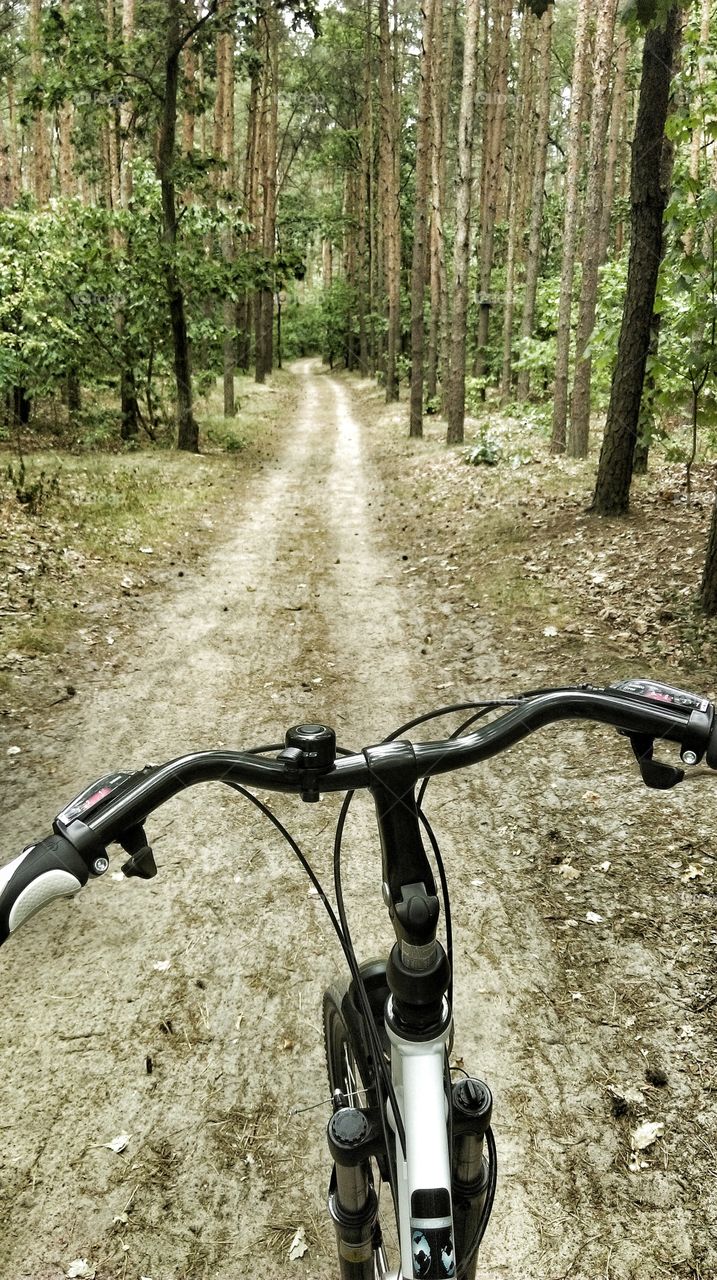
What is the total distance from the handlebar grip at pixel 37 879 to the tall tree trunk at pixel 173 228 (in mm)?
14962

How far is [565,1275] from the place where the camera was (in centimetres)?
244

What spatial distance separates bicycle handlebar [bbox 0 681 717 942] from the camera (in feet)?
4.34

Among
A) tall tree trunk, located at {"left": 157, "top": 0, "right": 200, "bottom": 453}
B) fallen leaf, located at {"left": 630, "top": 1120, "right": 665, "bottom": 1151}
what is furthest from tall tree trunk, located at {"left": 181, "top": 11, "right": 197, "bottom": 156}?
fallen leaf, located at {"left": 630, "top": 1120, "right": 665, "bottom": 1151}

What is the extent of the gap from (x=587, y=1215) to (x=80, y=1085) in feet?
6.26

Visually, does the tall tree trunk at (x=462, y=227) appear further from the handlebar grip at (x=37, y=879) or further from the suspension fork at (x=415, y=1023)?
the handlebar grip at (x=37, y=879)

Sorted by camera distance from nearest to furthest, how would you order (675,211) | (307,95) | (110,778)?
1. (110,778)
2. (675,211)
3. (307,95)

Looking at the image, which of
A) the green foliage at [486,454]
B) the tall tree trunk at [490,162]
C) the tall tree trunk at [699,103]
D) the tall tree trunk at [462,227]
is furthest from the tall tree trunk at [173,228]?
the tall tree trunk at [490,162]

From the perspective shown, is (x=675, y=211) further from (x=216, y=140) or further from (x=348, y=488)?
(x=216, y=140)

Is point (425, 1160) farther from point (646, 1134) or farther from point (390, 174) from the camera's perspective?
point (390, 174)

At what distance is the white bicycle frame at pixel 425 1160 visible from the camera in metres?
1.43

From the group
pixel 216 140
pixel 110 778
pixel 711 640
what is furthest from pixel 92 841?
pixel 216 140

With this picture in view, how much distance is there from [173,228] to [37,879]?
15.8 metres

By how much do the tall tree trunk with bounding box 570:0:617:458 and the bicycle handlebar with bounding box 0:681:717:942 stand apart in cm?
965

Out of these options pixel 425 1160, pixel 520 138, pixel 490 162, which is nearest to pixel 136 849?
pixel 425 1160
